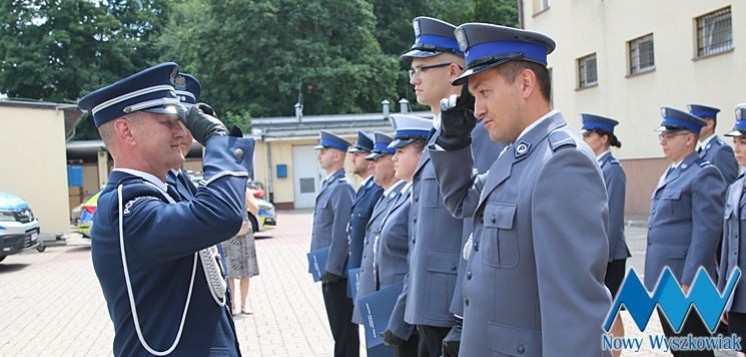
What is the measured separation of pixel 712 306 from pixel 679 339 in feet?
1.13

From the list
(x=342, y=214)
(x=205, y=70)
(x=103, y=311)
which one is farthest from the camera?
(x=205, y=70)

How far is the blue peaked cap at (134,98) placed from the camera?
2906mm

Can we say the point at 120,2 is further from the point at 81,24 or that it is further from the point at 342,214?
the point at 342,214

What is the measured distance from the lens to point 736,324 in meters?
5.15

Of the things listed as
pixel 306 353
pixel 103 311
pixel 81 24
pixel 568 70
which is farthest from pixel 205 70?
pixel 306 353

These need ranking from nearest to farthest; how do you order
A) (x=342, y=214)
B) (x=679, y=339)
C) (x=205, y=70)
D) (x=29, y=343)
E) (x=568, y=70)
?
(x=679, y=339), (x=342, y=214), (x=29, y=343), (x=568, y=70), (x=205, y=70)

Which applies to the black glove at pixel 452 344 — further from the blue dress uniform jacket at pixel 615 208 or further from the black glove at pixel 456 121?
the blue dress uniform jacket at pixel 615 208

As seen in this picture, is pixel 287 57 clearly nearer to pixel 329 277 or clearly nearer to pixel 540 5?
pixel 540 5

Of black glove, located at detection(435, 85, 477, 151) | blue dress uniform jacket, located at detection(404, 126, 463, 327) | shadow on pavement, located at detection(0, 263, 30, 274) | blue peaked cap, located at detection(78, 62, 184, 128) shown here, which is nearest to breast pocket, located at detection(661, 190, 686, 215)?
blue dress uniform jacket, located at detection(404, 126, 463, 327)

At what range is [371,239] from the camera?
5.62 m

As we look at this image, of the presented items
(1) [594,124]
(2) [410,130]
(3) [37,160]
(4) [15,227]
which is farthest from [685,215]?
(3) [37,160]

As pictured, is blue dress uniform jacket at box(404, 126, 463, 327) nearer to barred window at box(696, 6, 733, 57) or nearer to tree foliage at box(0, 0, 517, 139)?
barred window at box(696, 6, 733, 57)

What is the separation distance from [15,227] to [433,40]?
41.2 ft

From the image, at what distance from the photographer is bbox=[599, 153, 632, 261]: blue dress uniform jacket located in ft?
20.9
